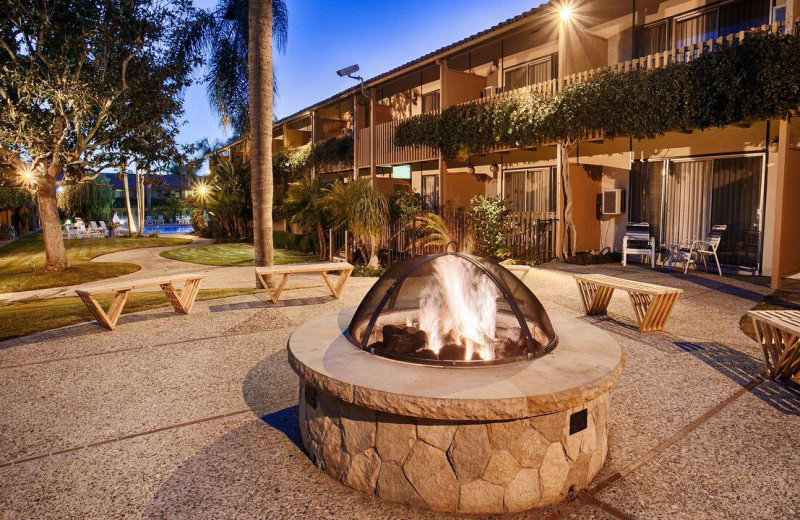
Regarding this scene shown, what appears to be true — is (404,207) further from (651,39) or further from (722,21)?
(722,21)

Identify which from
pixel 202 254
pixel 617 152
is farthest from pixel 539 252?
pixel 202 254

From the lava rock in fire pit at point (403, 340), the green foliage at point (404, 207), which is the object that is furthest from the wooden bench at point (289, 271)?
the green foliage at point (404, 207)

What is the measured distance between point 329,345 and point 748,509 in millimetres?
2889

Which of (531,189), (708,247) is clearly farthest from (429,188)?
(708,247)

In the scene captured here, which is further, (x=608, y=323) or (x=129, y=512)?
(x=608, y=323)

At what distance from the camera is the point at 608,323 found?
7.25 m

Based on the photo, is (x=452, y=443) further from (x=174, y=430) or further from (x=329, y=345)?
(x=174, y=430)

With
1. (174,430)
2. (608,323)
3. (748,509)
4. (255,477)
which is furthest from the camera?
(608,323)

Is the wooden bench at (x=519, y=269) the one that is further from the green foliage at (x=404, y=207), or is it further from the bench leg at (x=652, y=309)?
the green foliage at (x=404, y=207)

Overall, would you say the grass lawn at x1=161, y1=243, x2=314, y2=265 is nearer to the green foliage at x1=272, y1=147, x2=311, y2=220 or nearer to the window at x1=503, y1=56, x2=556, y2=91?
the green foliage at x1=272, y1=147, x2=311, y2=220

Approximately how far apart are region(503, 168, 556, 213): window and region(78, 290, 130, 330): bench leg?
38.1 ft

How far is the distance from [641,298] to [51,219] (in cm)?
1507

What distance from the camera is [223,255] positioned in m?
19.5

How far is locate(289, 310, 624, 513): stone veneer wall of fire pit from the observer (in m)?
2.91
